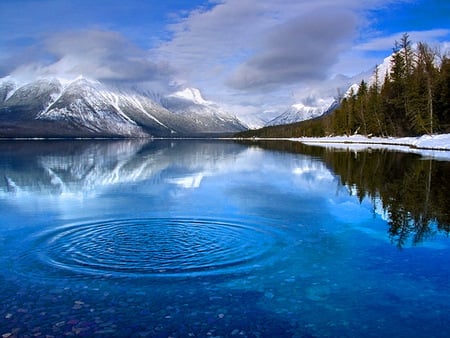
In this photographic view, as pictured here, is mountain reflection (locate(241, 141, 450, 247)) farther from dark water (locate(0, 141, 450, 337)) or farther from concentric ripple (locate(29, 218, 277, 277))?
concentric ripple (locate(29, 218, 277, 277))

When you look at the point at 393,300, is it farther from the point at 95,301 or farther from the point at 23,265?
the point at 23,265

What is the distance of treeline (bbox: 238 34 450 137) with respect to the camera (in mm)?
85312

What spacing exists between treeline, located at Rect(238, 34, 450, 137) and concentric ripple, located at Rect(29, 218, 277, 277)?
73159 mm

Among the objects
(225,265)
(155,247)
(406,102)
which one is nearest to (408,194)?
(225,265)

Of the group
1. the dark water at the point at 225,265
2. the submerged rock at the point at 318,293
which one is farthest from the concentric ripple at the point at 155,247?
the submerged rock at the point at 318,293

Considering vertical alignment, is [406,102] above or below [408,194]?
above

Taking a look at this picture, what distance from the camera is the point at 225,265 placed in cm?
1361

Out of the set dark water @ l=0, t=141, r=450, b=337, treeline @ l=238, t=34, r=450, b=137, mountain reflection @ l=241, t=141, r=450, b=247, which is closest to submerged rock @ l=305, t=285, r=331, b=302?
dark water @ l=0, t=141, r=450, b=337

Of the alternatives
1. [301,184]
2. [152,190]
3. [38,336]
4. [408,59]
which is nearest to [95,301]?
[38,336]

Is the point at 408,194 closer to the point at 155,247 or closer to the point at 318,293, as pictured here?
the point at 155,247

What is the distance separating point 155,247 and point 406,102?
306 ft

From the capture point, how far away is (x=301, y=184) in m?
34.2

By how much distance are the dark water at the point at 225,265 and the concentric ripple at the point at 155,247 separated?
0.06m

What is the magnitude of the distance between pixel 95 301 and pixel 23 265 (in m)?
4.03
